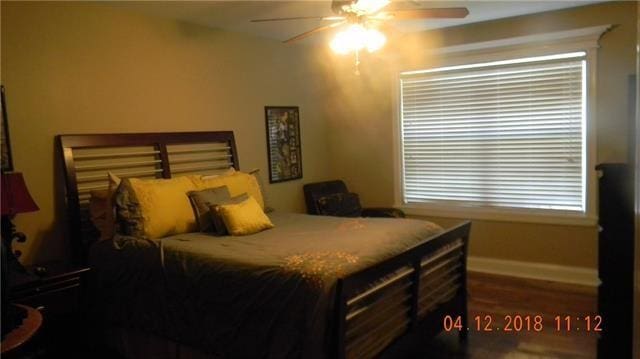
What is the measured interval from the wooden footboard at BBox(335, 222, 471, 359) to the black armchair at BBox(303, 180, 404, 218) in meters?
1.37

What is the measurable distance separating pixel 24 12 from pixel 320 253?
7.87ft

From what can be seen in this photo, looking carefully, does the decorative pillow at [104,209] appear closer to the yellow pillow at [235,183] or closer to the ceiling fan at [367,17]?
the yellow pillow at [235,183]

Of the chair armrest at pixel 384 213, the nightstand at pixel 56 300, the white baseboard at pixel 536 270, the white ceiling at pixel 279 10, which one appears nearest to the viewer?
the nightstand at pixel 56 300

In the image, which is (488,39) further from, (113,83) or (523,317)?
(113,83)

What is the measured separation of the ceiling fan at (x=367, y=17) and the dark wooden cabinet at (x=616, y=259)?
117 cm

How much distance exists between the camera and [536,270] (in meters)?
4.25

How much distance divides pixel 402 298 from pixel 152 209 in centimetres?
166

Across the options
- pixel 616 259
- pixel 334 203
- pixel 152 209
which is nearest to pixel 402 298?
pixel 616 259

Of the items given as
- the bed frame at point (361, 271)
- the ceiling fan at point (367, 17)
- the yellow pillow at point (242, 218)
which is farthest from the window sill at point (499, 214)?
the ceiling fan at point (367, 17)

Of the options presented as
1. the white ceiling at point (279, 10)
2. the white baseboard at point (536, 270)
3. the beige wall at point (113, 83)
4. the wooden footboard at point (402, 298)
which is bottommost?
the white baseboard at point (536, 270)

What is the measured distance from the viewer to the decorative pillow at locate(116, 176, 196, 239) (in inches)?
117

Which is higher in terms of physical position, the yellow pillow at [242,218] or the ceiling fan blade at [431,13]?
the ceiling fan blade at [431,13]

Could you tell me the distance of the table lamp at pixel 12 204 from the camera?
8.39 ft

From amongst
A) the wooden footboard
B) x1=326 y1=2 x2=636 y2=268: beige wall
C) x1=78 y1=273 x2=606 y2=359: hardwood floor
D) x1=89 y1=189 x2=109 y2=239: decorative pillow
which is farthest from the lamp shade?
x1=326 y1=2 x2=636 y2=268: beige wall
